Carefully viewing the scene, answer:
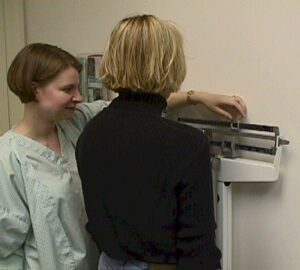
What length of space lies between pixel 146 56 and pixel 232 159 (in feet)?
1.36

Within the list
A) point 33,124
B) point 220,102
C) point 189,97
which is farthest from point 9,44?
point 220,102

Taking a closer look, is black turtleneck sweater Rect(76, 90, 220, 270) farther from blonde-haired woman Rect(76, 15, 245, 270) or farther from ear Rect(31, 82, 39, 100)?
ear Rect(31, 82, 39, 100)

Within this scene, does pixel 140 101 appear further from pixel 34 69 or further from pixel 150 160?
pixel 34 69

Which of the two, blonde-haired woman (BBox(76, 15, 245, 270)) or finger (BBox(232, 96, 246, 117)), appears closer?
blonde-haired woman (BBox(76, 15, 245, 270))

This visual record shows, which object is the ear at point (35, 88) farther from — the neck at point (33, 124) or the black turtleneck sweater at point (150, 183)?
the black turtleneck sweater at point (150, 183)

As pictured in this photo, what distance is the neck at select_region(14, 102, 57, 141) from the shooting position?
49.3 inches

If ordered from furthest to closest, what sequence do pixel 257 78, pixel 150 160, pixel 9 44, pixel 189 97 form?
pixel 9 44
pixel 189 97
pixel 257 78
pixel 150 160

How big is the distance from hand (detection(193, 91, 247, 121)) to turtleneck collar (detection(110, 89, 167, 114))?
0.85 ft

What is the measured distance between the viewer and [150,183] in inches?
38.5

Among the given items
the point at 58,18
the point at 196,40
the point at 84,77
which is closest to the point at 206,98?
the point at 196,40

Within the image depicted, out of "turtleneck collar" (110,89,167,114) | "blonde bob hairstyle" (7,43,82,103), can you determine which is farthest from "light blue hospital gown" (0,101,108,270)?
"turtleneck collar" (110,89,167,114)

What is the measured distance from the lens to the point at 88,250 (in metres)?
1.32

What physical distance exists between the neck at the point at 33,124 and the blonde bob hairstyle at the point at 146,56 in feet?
1.06

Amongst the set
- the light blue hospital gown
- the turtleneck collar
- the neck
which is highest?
the turtleneck collar
